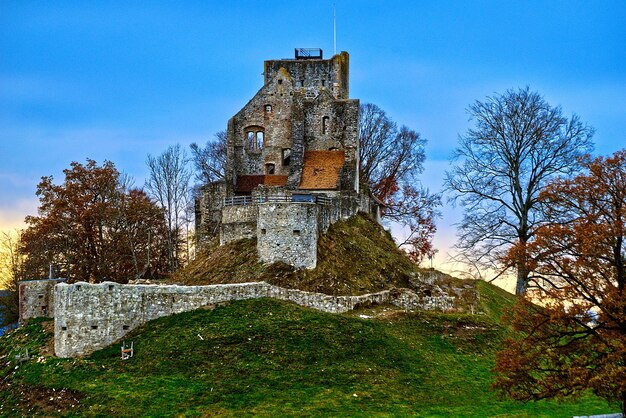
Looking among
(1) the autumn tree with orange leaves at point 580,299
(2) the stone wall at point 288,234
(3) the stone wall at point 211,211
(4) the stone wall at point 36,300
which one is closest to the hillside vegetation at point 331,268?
(2) the stone wall at point 288,234

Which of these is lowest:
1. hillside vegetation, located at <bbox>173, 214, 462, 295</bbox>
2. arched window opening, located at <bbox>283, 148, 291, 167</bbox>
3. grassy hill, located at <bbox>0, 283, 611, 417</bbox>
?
grassy hill, located at <bbox>0, 283, 611, 417</bbox>

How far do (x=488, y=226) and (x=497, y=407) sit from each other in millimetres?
13813

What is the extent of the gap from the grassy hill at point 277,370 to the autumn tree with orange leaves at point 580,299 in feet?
14.0

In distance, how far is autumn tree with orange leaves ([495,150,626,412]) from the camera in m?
16.0

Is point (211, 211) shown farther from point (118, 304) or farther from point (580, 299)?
point (580, 299)

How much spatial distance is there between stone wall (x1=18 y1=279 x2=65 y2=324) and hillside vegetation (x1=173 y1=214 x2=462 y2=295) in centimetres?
581

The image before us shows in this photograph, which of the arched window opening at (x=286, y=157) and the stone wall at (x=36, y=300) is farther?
the arched window opening at (x=286, y=157)

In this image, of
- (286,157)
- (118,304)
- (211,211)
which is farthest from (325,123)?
(118,304)

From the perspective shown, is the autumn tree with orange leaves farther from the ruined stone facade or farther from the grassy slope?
the ruined stone facade

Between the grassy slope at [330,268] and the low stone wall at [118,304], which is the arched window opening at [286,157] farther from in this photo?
the low stone wall at [118,304]

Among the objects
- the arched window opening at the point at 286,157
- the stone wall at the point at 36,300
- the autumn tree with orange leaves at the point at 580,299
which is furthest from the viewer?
the arched window opening at the point at 286,157

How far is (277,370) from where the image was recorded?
23188 millimetres

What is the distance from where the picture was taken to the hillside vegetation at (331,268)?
29500 millimetres

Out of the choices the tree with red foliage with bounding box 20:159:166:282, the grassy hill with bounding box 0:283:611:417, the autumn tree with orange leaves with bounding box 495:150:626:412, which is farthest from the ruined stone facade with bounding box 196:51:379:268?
the autumn tree with orange leaves with bounding box 495:150:626:412
